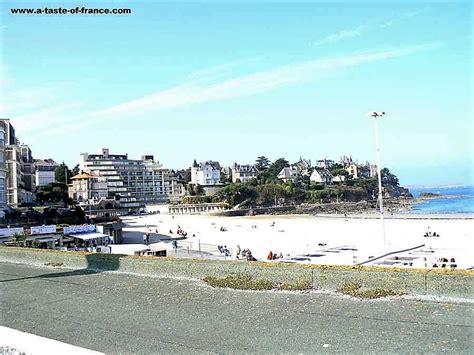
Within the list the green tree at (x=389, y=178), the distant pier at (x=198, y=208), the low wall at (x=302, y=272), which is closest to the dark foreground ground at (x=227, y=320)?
the low wall at (x=302, y=272)

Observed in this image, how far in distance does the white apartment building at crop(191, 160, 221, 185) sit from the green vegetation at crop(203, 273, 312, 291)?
14122 cm

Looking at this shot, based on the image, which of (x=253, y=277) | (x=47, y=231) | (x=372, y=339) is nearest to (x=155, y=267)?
(x=253, y=277)

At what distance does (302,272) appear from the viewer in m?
14.0

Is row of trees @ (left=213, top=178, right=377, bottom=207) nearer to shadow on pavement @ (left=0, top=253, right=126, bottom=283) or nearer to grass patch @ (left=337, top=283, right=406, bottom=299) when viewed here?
shadow on pavement @ (left=0, top=253, right=126, bottom=283)

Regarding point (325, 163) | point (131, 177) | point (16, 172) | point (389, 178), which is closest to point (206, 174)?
point (131, 177)

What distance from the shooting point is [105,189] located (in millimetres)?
136500

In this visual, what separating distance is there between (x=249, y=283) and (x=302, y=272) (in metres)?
1.66

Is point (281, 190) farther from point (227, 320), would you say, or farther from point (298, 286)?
point (227, 320)

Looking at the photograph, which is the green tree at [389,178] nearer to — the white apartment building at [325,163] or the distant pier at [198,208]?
the white apartment building at [325,163]

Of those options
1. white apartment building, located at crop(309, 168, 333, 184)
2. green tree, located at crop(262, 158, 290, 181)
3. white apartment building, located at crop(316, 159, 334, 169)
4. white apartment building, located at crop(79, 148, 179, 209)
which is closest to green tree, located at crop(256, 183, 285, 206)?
green tree, located at crop(262, 158, 290, 181)

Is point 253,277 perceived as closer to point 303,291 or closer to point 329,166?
point 303,291

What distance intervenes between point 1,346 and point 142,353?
2.50 m

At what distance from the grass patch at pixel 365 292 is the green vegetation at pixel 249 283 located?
3.62ft

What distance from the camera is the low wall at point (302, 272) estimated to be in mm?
11883
